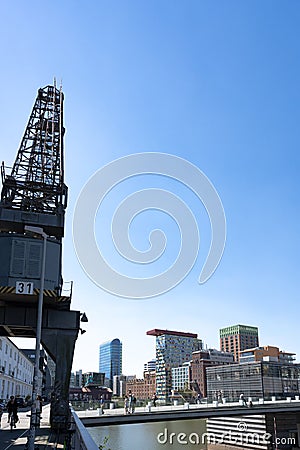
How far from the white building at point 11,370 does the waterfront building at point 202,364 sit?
3267 inches

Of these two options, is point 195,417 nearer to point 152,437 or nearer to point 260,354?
point 152,437

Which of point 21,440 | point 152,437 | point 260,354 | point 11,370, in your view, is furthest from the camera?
point 260,354

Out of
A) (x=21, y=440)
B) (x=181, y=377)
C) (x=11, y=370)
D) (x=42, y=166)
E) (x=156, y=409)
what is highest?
(x=42, y=166)

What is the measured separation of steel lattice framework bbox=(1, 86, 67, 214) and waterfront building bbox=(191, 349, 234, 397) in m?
142

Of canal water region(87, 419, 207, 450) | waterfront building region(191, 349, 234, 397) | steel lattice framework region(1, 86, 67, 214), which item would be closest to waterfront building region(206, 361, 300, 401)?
canal water region(87, 419, 207, 450)

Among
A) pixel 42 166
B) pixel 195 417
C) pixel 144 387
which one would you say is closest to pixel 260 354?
pixel 144 387

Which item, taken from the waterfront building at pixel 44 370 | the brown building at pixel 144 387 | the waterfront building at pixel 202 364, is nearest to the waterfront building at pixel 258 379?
the waterfront building at pixel 202 364

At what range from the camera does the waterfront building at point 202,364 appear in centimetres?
16225

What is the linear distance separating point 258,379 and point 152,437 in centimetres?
5224

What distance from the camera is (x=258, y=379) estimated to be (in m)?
106

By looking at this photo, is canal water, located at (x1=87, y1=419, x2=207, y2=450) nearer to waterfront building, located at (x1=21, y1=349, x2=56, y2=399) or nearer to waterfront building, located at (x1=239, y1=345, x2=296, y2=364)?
waterfront building, located at (x1=21, y1=349, x2=56, y2=399)

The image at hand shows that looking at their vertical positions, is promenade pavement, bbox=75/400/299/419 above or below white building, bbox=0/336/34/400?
below

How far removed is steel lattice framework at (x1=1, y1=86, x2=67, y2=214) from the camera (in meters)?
30.0

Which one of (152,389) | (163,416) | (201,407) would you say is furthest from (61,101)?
(152,389)
